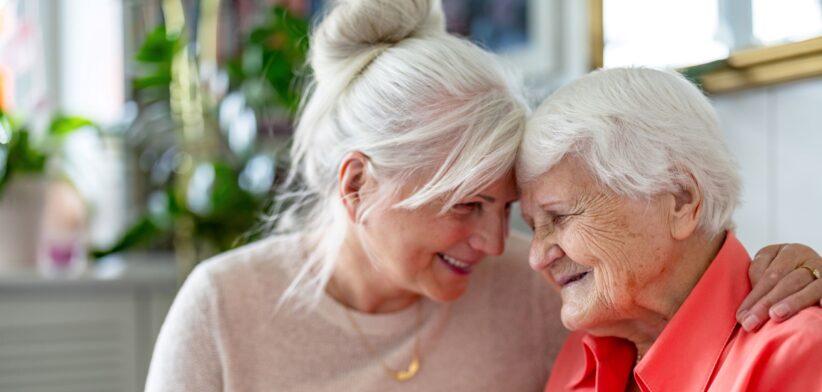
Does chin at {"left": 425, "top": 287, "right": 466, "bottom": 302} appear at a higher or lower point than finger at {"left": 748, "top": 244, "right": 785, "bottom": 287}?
lower

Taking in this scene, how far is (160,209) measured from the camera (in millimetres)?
2941

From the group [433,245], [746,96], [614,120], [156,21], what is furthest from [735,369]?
[156,21]

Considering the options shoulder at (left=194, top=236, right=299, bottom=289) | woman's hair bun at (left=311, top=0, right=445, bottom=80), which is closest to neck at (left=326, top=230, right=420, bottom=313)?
shoulder at (left=194, top=236, right=299, bottom=289)

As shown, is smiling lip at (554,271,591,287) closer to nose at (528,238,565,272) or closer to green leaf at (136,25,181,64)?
nose at (528,238,565,272)

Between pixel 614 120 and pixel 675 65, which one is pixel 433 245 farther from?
pixel 675 65

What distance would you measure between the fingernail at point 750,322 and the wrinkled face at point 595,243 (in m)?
0.14

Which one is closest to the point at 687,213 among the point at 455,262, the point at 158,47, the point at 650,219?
the point at 650,219

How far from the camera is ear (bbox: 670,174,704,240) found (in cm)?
134

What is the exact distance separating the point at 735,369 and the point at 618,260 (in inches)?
8.7

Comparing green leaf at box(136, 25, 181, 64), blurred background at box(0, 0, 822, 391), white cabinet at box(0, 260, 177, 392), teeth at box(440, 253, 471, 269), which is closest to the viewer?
teeth at box(440, 253, 471, 269)

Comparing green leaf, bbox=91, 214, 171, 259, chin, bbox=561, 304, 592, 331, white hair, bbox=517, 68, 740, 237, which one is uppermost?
white hair, bbox=517, 68, 740, 237

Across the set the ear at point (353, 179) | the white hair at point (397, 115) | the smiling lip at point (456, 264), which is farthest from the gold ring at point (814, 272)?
the ear at point (353, 179)

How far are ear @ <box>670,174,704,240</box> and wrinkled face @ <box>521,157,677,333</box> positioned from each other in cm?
1

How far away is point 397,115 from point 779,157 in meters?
0.86
